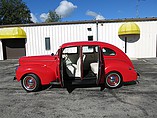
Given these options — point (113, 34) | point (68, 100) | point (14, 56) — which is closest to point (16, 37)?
point (14, 56)

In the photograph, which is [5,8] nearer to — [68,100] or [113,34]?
[113,34]

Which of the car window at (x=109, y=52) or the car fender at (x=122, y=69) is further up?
the car window at (x=109, y=52)

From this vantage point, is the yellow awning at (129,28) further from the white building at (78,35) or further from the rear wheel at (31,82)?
the rear wheel at (31,82)

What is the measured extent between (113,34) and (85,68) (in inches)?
404

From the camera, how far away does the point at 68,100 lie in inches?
179

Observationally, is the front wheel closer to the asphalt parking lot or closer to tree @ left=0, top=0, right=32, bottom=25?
the asphalt parking lot

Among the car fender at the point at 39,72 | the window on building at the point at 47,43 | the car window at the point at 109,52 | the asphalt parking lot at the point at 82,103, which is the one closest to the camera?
the asphalt parking lot at the point at 82,103

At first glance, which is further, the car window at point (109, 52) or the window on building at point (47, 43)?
the window on building at point (47, 43)

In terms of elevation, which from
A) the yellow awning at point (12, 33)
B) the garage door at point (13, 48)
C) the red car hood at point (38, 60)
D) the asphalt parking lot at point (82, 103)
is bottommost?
the asphalt parking lot at point (82, 103)

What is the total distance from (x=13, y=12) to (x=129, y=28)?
42.7 meters

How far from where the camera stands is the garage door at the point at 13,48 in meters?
16.6

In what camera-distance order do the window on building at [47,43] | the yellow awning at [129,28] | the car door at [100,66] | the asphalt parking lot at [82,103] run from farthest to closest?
the window on building at [47,43] → the yellow awning at [129,28] → the car door at [100,66] → the asphalt parking lot at [82,103]

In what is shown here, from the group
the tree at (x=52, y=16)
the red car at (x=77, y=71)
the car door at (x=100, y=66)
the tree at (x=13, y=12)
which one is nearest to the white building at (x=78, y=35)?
the red car at (x=77, y=71)

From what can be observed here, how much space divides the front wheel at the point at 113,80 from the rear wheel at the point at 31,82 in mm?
2591
